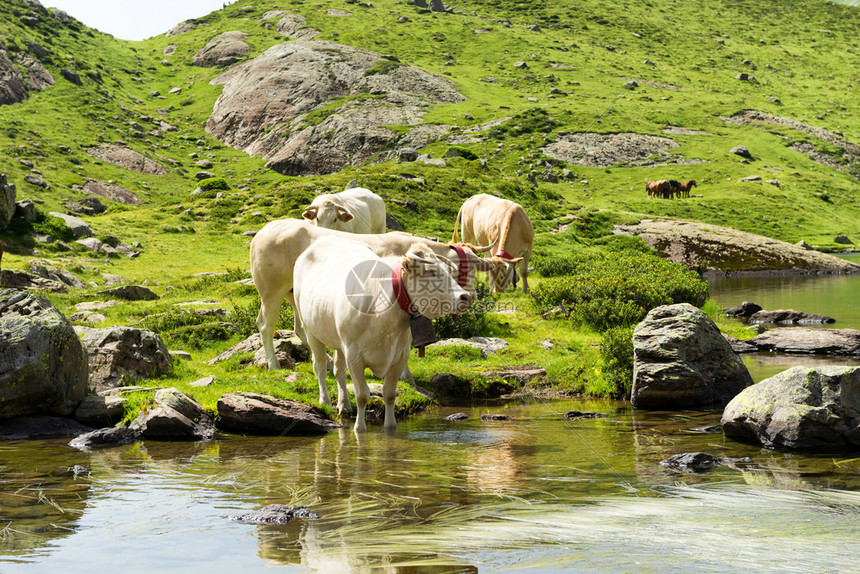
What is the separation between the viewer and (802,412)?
30.1ft

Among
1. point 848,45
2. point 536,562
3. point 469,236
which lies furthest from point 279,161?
point 848,45

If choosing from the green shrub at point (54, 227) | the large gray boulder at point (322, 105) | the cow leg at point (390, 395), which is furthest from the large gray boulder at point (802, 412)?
the large gray boulder at point (322, 105)

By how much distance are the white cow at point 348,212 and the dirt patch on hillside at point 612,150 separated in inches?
2251

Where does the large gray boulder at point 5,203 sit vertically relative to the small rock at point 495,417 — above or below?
above

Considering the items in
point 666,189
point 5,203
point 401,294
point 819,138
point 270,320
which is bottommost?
point 270,320

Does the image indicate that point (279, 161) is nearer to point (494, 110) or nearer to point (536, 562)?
point (494, 110)

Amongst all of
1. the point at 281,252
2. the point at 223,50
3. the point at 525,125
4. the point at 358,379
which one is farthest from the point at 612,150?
the point at 358,379

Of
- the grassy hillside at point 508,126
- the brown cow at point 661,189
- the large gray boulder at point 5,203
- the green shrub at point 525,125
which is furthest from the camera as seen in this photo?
the green shrub at point 525,125

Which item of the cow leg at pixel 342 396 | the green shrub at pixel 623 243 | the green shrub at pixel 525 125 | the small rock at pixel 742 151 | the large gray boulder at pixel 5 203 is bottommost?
Result: the cow leg at pixel 342 396

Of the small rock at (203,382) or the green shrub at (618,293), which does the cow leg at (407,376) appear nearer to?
the small rock at (203,382)

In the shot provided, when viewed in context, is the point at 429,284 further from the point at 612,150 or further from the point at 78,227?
the point at 612,150

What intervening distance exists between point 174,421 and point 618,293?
11.6 m

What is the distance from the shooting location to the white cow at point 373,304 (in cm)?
880

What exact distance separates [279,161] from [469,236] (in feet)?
191
